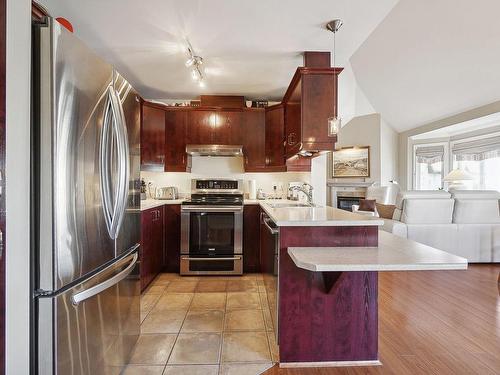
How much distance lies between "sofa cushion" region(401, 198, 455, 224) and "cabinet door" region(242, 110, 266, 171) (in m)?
2.24

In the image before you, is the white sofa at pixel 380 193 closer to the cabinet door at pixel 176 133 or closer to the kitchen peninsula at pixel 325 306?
the cabinet door at pixel 176 133

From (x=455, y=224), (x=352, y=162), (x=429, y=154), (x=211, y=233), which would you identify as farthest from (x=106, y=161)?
(x=429, y=154)

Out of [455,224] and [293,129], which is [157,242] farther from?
[455,224]

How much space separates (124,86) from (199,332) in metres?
1.86

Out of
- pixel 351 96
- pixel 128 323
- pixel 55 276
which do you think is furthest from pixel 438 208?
pixel 55 276

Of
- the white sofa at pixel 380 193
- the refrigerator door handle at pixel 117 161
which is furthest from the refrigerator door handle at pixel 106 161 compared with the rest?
the white sofa at pixel 380 193

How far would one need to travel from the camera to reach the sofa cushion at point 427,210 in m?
3.75

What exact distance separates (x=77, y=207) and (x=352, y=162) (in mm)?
7410

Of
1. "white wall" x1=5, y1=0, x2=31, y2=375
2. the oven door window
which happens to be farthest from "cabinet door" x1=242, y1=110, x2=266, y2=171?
"white wall" x1=5, y1=0, x2=31, y2=375

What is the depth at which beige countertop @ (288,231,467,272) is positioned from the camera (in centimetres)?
121

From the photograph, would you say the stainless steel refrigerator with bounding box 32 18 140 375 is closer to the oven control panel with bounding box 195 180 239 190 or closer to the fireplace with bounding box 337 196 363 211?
the oven control panel with bounding box 195 180 239 190

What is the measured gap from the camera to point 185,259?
3215 mm

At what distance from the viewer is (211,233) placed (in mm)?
3252

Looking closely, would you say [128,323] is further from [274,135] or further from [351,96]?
[351,96]
